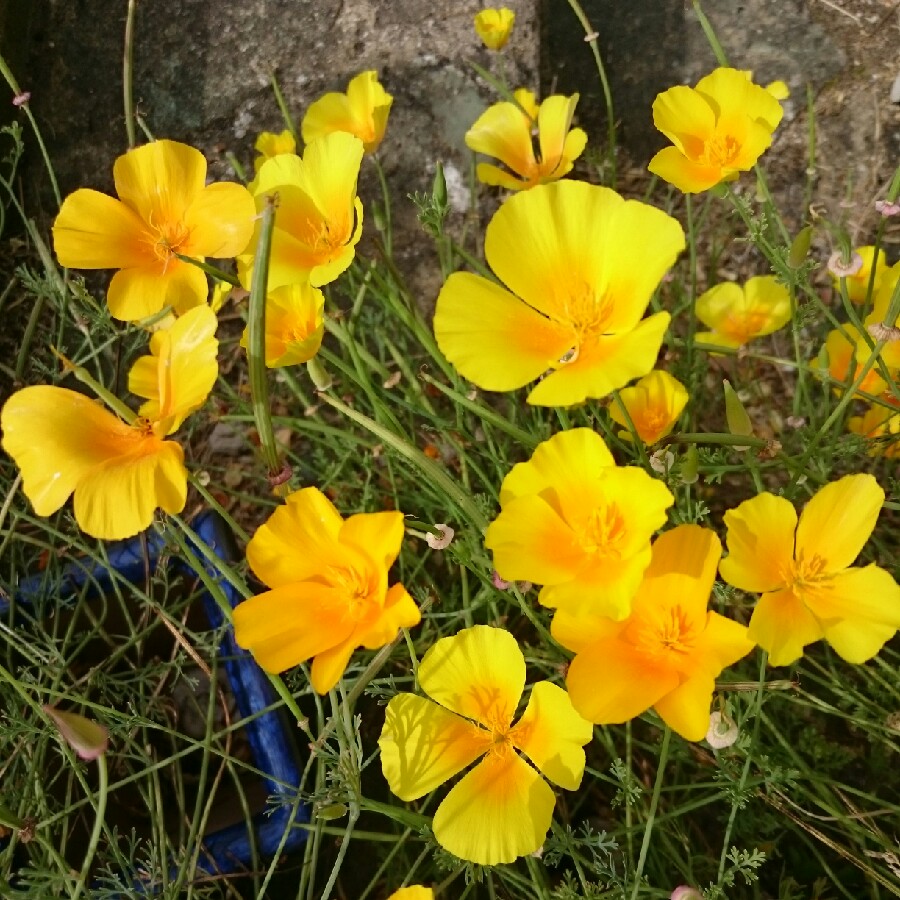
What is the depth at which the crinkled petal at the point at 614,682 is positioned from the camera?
0.73m

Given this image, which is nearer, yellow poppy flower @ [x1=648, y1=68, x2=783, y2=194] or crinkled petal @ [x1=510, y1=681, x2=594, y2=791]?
crinkled petal @ [x1=510, y1=681, x2=594, y2=791]

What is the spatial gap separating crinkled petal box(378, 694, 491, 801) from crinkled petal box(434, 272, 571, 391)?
13.6 inches

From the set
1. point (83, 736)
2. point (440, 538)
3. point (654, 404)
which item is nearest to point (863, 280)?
point (654, 404)

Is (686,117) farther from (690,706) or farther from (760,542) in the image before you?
(690,706)

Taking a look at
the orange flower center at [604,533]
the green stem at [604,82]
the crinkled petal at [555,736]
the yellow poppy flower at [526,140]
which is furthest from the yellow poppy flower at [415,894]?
the green stem at [604,82]

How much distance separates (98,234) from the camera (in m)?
0.89

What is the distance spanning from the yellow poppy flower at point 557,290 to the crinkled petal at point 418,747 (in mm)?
345

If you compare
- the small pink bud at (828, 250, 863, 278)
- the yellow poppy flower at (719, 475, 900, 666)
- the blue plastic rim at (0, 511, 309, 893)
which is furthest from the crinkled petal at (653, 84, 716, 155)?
the blue plastic rim at (0, 511, 309, 893)

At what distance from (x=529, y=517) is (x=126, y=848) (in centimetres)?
92

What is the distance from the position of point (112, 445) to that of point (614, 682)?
0.50 metres

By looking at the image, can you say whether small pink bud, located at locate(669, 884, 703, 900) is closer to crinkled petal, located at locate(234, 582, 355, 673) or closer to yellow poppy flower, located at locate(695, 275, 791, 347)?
crinkled petal, located at locate(234, 582, 355, 673)

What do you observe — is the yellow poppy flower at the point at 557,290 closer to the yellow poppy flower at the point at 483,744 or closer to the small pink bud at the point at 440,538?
the small pink bud at the point at 440,538

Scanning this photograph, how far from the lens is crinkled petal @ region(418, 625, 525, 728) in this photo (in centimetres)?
84

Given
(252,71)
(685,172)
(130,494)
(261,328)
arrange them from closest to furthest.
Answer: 1. (261,328)
2. (130,494)
3. (685,172)
4. (252,71)
